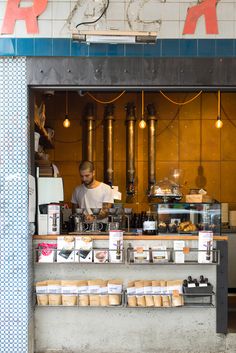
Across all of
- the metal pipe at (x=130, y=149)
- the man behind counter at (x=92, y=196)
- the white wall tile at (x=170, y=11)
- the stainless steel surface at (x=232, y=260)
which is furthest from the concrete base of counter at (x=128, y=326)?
the metal pipe at (x=130, y=149)

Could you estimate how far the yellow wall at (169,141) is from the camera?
33.5 feet

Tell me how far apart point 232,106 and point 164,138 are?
1.45m

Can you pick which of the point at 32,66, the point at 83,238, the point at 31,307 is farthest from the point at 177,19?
the point at 31,307

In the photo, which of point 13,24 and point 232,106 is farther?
point 232,106

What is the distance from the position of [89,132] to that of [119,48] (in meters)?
4.35

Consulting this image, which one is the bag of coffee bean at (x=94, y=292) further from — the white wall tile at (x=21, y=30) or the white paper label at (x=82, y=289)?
the white wall tile at (x=21, y=30)

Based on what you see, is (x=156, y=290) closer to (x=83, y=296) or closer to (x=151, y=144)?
(x=83, y=296)

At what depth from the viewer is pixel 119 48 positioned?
573 centimetres

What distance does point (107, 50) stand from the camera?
573 cm

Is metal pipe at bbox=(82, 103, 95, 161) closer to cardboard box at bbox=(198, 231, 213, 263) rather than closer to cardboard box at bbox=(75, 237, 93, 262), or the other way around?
cardboard box at bbox=(75, 237, 93, 262)

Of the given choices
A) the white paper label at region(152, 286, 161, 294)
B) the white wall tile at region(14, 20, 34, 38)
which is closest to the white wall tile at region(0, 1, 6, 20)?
the white wall tile at region(14, 20, 34, 38)

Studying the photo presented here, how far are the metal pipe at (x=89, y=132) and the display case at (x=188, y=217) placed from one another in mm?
3788

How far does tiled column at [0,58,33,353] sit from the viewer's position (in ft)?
18.6

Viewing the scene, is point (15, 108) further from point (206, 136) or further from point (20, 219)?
point (206, 136)
